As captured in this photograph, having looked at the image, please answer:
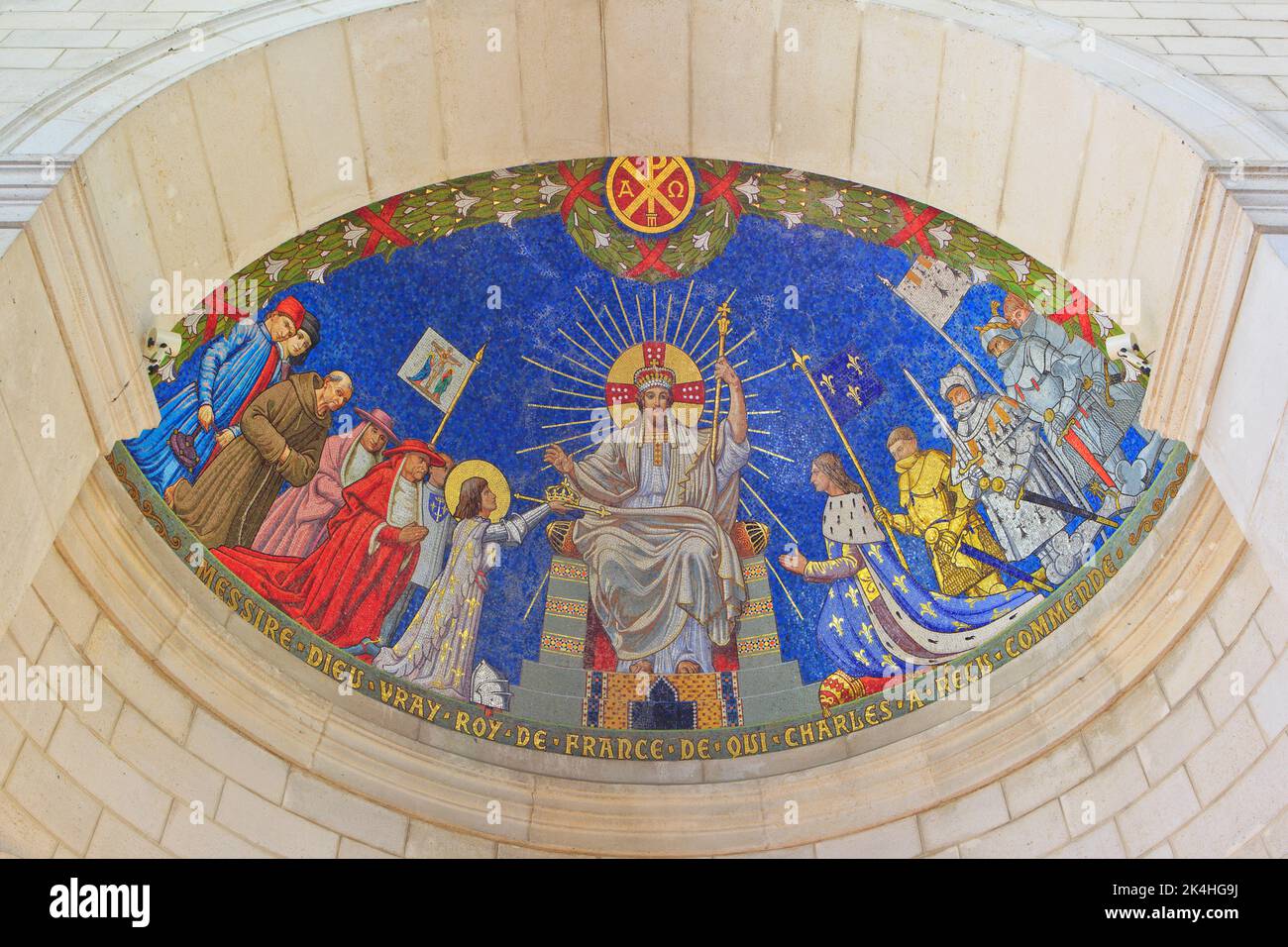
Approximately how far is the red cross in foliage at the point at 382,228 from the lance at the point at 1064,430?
2502 millimetres

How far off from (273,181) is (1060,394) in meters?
4.01

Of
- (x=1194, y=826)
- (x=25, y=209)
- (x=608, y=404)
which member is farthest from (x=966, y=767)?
(x=25, y=209)

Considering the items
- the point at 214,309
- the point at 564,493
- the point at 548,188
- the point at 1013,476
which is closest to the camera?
the point at 214,309

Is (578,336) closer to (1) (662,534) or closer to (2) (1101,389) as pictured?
(1) (662,534)

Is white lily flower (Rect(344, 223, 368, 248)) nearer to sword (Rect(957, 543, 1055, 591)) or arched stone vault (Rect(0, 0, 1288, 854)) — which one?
arched stone vault (Rect(0, 0, 1288, 854))

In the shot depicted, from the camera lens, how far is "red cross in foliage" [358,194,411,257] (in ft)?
25.0

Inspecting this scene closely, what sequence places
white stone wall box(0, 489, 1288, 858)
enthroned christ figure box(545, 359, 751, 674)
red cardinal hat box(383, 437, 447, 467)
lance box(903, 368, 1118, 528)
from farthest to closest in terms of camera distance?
enthroned christ figure box(545, 359, 751, 674)
red cardinal hat box(383, 437, 447, 467)
lance box(903, 368, 1118, 528)
white stone wall box(0, 489, 1288, 858)

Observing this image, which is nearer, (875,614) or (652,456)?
(875,614)

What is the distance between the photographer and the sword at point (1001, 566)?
7.92 m

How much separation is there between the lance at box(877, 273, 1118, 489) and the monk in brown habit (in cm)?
303

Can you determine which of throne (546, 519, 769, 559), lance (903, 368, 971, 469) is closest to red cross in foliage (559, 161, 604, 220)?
throne (546, 519, 769, 559)

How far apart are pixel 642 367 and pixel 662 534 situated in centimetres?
96

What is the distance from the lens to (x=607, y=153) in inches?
284

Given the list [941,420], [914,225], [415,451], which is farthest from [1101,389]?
[415,451]
